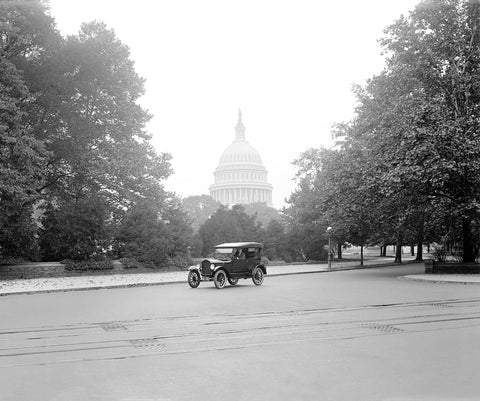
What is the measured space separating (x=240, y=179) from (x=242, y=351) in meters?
151

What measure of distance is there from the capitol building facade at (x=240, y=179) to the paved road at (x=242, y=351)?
466ft

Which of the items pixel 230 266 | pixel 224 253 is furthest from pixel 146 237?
pixel 230 266

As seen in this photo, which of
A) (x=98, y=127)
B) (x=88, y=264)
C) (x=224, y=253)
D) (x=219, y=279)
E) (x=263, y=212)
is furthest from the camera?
(x=263, y=212)

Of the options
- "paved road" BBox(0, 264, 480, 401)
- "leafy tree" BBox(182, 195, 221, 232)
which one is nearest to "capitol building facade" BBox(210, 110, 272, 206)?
"leafy tree" BBox(182, 195, 221, 232)

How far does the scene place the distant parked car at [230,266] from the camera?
2180cm

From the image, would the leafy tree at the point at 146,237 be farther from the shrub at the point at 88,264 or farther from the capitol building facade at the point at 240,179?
the capitol building facade at the point at 240,179

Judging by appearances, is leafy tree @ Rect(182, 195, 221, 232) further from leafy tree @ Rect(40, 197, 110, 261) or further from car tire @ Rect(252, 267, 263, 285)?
car tire @ Rect(252, 267, 263, 285)

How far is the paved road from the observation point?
6.29 m

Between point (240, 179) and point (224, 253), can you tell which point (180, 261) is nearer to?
point (224, 253)

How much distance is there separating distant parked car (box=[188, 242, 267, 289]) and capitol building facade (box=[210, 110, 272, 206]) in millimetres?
131898

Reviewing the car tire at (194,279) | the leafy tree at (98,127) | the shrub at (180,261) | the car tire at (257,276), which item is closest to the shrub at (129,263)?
the shrub at (180,261)

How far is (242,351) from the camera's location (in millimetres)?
8391

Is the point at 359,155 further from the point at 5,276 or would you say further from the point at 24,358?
the point at 24,358

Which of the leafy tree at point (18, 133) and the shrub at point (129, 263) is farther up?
the leafy tree at point (18, 133)
